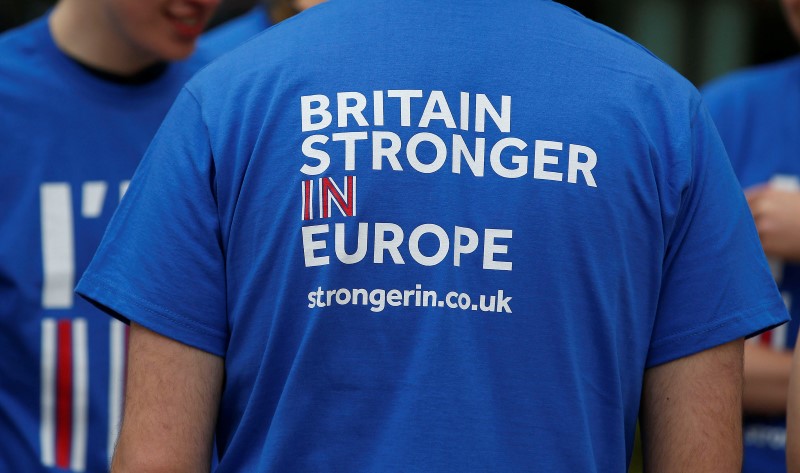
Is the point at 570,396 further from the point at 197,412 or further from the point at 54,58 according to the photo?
the point at 54,58

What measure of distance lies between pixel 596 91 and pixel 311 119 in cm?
41

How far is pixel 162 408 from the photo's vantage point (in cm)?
174

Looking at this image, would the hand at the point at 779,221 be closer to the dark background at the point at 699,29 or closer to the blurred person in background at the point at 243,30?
the blurred person in background at the point at 243,30

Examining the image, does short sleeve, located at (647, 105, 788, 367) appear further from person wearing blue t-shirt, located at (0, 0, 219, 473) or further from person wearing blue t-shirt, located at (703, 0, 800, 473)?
person wearing blue t-shirt, located at (0, 0, 219, 473)

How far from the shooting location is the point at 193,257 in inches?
68.6

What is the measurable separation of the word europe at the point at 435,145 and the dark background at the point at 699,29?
296 inches

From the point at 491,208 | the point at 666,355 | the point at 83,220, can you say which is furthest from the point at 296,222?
the point at 83,220

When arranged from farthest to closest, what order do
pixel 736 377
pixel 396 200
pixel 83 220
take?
pixel 83 220 → pixel 736 377 → pixel 396 200

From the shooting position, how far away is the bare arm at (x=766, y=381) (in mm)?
2922

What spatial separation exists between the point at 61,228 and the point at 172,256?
43.7 inches

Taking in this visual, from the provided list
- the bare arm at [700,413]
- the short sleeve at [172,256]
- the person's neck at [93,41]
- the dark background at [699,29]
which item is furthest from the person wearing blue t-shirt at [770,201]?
the dark background at [699,29]

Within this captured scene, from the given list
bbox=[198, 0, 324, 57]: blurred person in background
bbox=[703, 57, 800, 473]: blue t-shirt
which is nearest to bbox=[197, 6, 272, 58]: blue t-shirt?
→ bbox=[198, 0, 324, 57]: blurred person in background

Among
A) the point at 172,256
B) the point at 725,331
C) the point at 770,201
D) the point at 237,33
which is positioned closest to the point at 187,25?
the point at 237,33

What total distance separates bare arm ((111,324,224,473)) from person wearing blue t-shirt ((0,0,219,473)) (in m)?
1.04
